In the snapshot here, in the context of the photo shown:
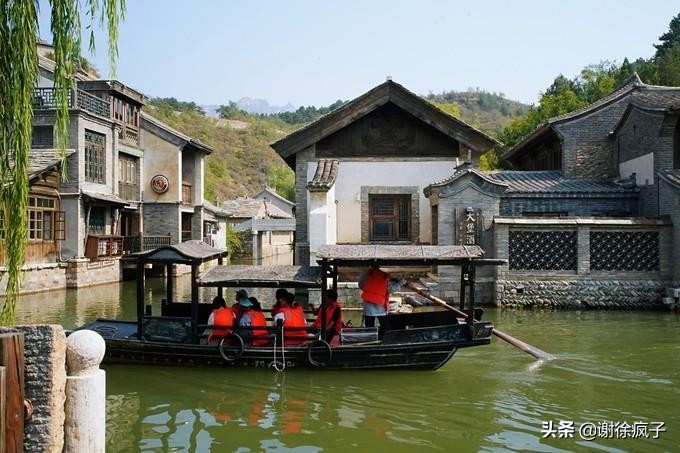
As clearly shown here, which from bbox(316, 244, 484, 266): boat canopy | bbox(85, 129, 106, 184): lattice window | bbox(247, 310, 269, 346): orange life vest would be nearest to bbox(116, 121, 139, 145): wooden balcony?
bbox(85, 129, 106, 184): lattice window

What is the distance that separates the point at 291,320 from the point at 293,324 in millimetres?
77

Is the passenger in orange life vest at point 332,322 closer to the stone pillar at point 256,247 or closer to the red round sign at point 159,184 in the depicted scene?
the red round sign at point 159,184

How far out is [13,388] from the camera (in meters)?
3.92

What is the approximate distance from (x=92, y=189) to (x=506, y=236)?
651 inches

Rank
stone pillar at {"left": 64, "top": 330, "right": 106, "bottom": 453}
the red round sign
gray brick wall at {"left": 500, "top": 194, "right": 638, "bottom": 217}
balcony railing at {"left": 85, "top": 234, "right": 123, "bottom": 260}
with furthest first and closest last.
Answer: the red round sign → balcony railing at {"left": 85, "top": 234, "right": 123, "bottom": 260} → gray brick wall at {"left": 500, "top": 194, "right": 638, "bottom": 217} → stone pillar at {"left": 64, "top": 330, "right": 106, "bottom": 453}

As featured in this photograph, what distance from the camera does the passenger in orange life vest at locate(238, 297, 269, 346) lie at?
10391mm

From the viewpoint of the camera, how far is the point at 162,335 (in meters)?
10.6

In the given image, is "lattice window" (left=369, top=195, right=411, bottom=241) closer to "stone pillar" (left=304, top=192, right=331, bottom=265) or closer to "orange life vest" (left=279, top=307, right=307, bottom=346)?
"stone pillar" (left=304, top=192, right=331, bottom=265)

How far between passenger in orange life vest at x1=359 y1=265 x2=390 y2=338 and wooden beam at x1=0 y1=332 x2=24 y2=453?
7.37 metres

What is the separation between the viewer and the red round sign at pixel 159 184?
31.0 meters

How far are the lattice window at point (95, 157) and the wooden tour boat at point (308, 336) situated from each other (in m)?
16.1

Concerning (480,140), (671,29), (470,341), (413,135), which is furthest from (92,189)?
(671,29)

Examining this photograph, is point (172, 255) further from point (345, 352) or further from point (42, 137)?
point (42, 137)

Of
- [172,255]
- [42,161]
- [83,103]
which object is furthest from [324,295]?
[83,103]
